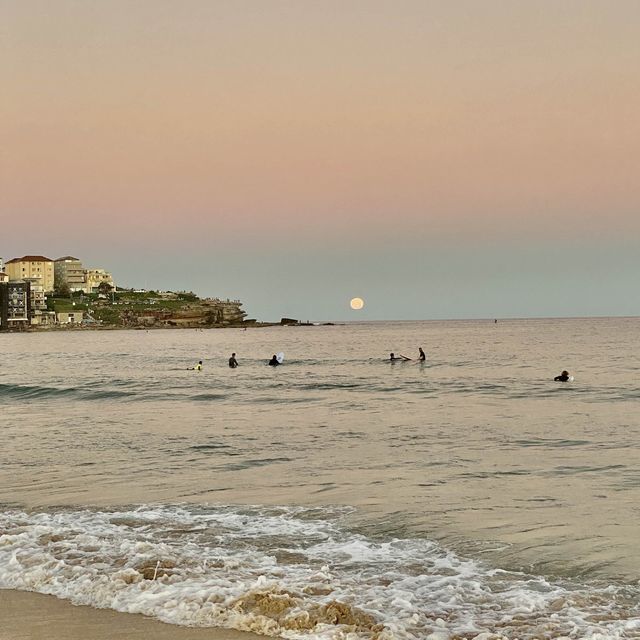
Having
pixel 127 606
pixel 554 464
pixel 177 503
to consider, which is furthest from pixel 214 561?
pixel 554 464

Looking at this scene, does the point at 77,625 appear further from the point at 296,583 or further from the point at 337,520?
the point at 337,520

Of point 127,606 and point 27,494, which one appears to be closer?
point 127,606

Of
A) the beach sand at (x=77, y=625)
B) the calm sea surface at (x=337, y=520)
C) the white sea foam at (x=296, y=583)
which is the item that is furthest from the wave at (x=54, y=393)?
the beach sand at (x=77, y=625)

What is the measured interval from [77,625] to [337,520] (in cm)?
571

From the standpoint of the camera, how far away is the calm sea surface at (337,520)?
8.23 m

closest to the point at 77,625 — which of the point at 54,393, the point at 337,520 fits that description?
the point at 337,520

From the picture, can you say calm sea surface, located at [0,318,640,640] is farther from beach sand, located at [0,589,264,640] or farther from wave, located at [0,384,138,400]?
wave, located at [0,384,138,400]

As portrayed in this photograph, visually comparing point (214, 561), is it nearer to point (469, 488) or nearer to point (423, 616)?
point (423, 616)

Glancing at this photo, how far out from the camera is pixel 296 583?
9.05 m

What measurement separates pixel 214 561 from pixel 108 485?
22.5 feet

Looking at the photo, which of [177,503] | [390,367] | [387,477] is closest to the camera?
[177,503]

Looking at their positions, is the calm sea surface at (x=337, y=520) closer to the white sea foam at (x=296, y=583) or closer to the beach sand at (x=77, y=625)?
the white sea foam at (x=296, y=583)

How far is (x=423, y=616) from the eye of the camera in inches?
314

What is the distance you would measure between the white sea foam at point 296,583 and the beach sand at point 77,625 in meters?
0.21
